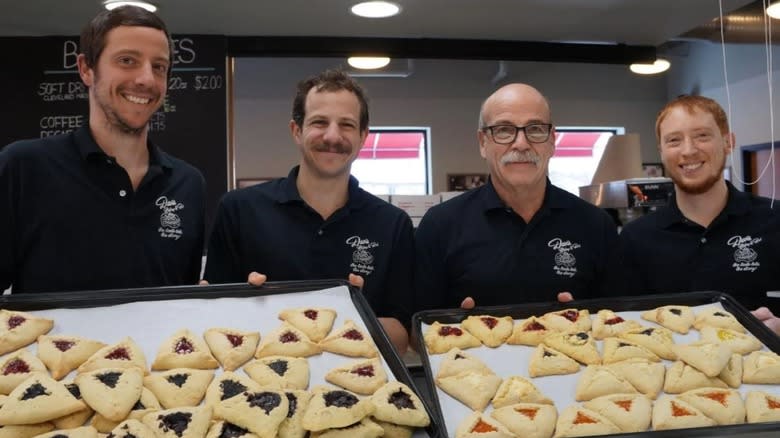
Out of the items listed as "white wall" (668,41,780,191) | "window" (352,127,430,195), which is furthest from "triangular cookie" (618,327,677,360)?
"window" (352,127,430,195)

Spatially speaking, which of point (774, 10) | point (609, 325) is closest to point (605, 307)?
point (609, 325)

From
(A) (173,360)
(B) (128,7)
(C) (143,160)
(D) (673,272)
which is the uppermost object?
(B) (128,7)

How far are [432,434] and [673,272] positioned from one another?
4.04ft

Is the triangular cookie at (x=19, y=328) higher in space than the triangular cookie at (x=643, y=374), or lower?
higher

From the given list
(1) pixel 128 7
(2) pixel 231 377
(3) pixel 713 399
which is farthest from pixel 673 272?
(1) pixel 128 7

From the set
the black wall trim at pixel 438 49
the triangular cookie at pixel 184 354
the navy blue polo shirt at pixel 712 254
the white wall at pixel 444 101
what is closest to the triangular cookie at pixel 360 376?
the triangular cookie at pixel 184 354

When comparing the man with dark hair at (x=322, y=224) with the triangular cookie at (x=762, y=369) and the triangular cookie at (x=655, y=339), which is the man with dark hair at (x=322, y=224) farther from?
the triangular cookie at (x=762, y=369)

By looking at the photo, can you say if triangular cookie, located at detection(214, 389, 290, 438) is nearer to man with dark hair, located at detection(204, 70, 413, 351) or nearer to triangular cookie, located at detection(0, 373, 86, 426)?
triangular cookie, located at detection(0, 373, 86, 426)

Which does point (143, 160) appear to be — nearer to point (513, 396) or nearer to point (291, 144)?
point (513, 396)

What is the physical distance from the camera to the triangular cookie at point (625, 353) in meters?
1.21

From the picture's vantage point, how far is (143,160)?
181 centimetres

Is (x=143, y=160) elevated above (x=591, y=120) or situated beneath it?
situated beneath

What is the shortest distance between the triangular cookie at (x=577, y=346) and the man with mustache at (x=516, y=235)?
0.47 metres

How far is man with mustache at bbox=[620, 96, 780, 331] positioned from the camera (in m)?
1.83
